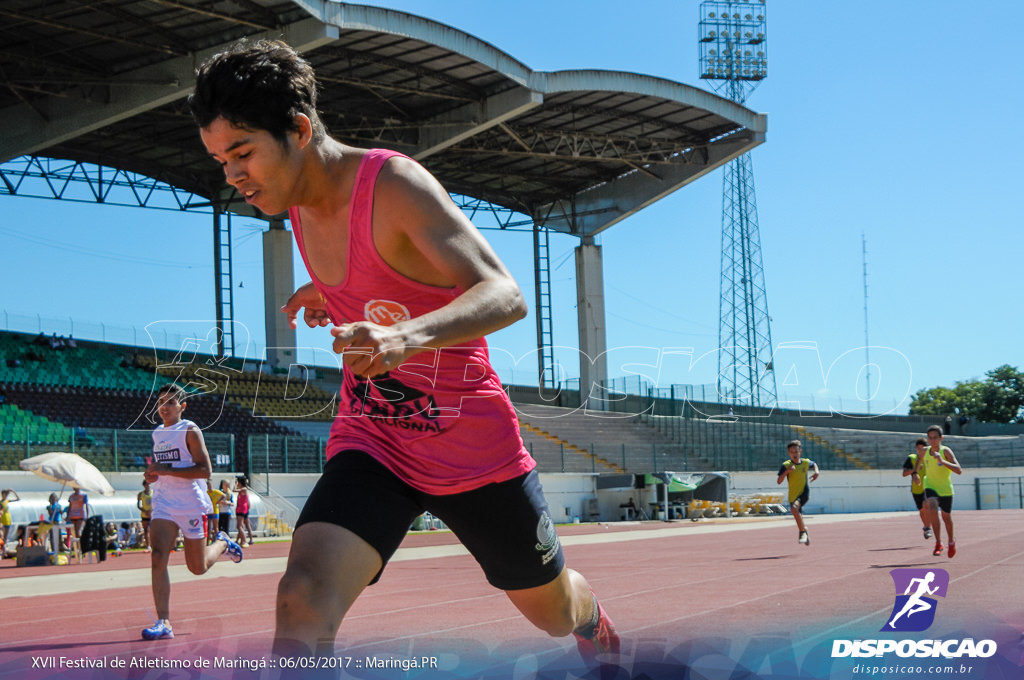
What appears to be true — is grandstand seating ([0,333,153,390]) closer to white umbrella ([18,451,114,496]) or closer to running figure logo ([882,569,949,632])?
white umbrella ([18,451,114,496])

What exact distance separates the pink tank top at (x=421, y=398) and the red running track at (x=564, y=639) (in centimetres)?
72

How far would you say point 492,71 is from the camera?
3684cm

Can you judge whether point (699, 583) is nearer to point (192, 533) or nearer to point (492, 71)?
point (192, 533)

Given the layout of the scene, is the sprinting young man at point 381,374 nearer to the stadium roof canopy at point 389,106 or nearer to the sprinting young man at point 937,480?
the sprinting young man at point 937,480

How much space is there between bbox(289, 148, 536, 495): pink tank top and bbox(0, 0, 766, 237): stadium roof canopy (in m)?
27.9

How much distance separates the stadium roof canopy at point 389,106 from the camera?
31.3m

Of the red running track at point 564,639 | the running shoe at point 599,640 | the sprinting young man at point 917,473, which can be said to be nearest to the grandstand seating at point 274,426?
the red running track at point 564,639

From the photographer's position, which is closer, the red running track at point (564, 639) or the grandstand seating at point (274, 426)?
the red running track at point (564, 639)

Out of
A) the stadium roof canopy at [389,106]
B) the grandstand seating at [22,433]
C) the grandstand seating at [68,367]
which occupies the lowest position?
the grandstand seating at [22,433]

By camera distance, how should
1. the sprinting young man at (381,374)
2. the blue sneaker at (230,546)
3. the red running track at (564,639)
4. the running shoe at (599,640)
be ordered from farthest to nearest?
the blue sneaker at (230,546), the red running track at (564,639), the running shoe at (599,640), the sprinting young man at (381,374)

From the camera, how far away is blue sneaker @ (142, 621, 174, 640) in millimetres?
8117

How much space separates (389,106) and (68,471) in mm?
21259

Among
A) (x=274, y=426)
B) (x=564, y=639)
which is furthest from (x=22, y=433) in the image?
(x=564, y=639)

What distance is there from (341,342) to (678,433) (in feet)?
157
